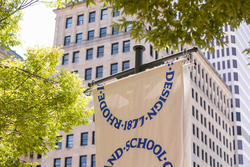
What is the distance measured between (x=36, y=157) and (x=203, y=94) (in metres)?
29.9

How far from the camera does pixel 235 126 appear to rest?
93.9m

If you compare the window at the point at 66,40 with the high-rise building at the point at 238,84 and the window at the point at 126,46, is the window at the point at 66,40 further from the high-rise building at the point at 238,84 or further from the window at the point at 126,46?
the high-rise building at the point at 238,84

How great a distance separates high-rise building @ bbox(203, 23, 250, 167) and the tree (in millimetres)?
82706

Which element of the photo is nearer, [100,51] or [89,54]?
[100,51]

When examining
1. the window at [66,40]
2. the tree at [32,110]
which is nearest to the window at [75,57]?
the window at [66,40]

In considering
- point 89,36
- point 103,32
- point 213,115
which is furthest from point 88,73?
point 213,115

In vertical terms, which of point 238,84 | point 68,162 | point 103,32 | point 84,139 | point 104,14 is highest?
point 238,84

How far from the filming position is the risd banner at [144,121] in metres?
6.44

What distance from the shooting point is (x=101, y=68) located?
53.5 m

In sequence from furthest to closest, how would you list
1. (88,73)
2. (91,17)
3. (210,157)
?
(210,157)
(91,17)
(88,73)

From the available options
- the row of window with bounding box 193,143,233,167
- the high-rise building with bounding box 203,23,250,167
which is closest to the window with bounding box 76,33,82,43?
the row of window with bounding box 193,143,233,167

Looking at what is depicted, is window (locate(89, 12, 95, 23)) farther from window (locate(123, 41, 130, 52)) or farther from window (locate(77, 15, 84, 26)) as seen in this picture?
window (locate(123, 41, 130, 52))

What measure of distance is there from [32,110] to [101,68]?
39857 millimetres

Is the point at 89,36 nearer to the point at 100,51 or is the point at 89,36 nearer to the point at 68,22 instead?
the point at 100,51
